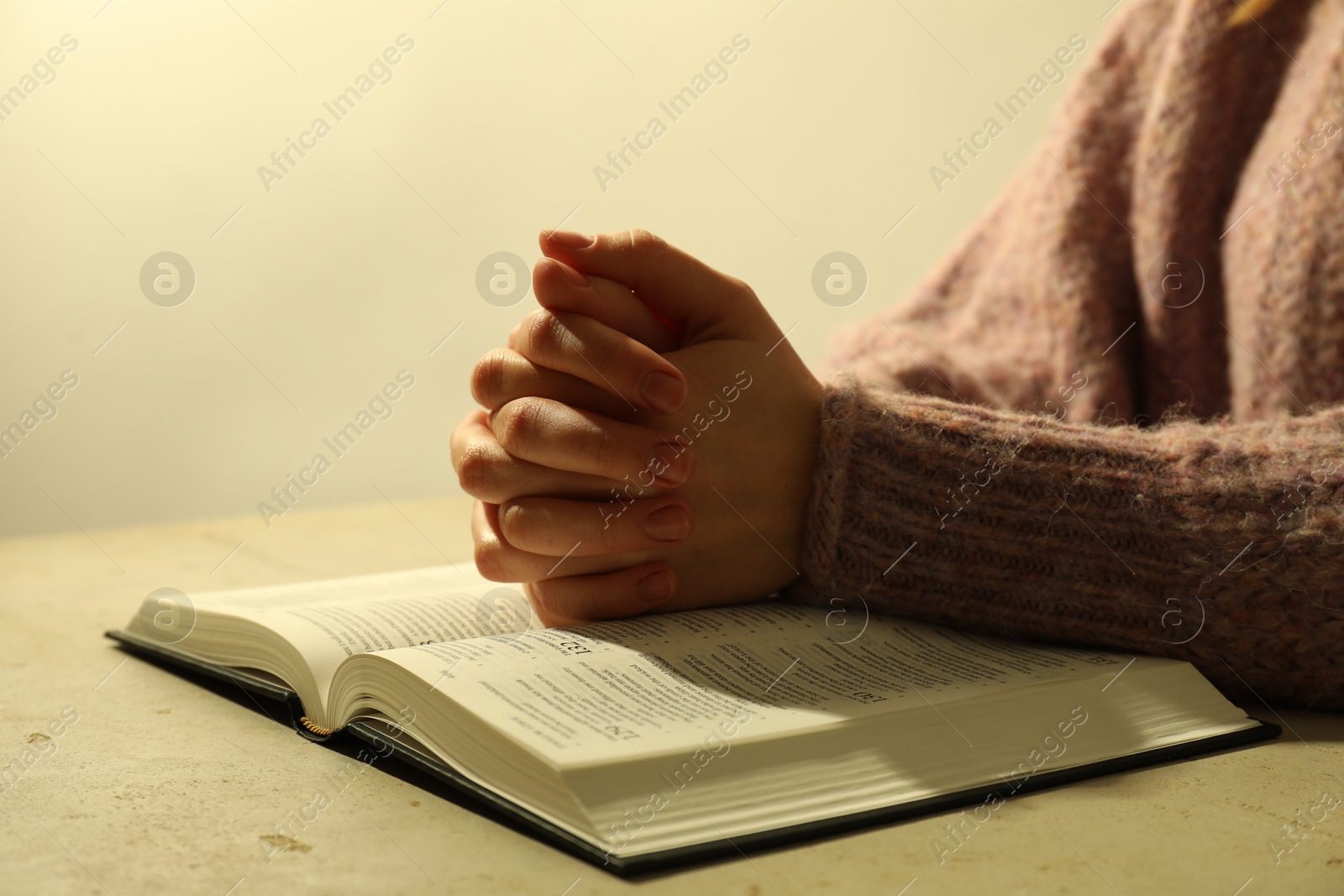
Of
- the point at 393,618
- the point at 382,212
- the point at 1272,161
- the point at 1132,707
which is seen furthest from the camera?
the point at 382,212

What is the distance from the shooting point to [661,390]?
617 millimetres

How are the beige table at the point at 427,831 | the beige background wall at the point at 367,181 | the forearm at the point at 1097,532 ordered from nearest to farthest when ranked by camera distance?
the beige table at the point at 427,831 → the forearm at the point at 1097,532 → the beige background wall at the point at 367,181

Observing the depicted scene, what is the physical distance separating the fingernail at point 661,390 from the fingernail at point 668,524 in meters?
0.06

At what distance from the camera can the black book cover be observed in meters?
0.39

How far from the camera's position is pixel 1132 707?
54cm

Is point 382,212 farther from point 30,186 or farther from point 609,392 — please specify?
point 609,392

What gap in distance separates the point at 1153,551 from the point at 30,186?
70.3 inches

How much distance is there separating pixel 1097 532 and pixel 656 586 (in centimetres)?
28

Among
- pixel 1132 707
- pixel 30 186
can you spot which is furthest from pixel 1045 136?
pixel 30 186

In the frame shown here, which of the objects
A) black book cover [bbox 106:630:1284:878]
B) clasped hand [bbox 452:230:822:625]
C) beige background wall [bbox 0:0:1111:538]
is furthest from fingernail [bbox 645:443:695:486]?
beige background wall [bbox 0:0:1111:538]

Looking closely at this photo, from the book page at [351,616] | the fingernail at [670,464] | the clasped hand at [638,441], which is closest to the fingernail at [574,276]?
the clasped hand at [638,441]

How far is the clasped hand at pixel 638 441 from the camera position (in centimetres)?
62

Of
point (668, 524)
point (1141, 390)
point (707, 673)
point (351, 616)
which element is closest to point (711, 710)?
point (707, 673)

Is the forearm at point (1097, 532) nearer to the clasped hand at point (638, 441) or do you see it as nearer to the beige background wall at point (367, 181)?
the clasped hand at point (638, 441)
